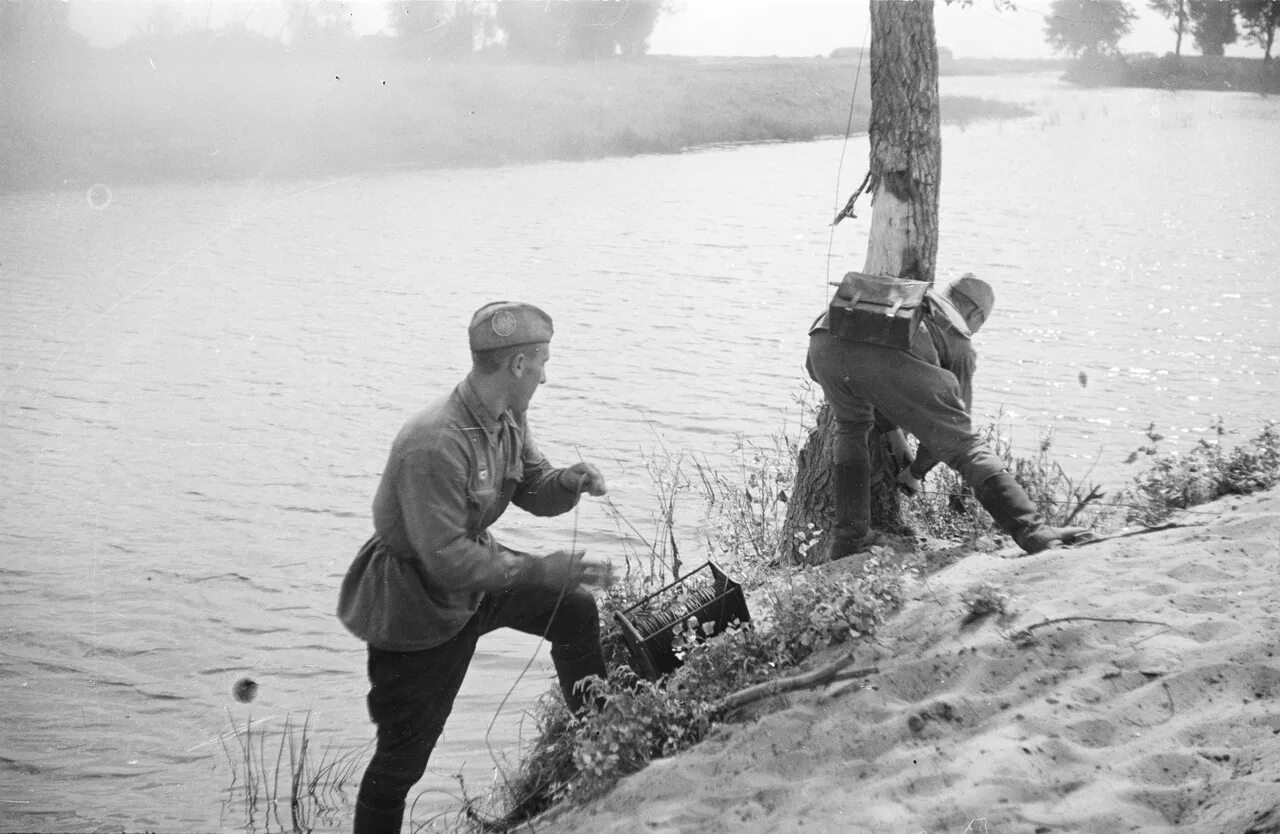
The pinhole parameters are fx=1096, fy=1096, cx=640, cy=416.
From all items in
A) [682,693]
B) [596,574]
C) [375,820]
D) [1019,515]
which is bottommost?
[375,820]

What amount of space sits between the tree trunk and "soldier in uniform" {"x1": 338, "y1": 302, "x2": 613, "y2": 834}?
99.2 inches

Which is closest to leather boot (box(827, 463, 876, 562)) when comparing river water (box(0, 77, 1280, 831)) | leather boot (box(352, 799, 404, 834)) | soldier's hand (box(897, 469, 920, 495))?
soldier's hand (box(897, 469, 920, 495))

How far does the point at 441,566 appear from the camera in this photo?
368 centimetres

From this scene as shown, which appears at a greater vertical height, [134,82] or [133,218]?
[134,82]

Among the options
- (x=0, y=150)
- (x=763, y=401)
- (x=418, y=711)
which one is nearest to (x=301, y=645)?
(x=418, y=711)

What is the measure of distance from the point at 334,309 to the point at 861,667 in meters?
11.3

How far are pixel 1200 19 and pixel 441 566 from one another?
10116 mm

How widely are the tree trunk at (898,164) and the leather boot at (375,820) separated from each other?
2.89m

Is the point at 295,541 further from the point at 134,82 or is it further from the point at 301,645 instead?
the point at 134,82

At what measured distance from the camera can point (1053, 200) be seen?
22.1 meters

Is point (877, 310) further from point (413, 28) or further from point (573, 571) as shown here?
point (413, 28)

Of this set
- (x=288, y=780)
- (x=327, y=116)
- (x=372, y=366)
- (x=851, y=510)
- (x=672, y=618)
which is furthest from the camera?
(x=327, y=116)

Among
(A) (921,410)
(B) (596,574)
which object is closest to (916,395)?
(A) (921,410)

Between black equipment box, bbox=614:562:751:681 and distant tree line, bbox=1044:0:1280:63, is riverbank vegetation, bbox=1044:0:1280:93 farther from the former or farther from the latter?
black equipment box, bbox=614:562:751:681
